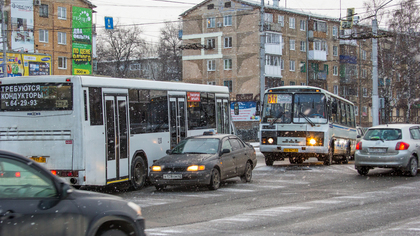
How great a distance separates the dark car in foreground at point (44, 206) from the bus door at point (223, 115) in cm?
1446

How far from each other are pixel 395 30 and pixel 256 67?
15.3 metres

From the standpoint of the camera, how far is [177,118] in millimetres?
→ 16375

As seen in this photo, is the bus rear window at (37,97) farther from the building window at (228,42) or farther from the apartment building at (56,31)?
the building window at (228,42)

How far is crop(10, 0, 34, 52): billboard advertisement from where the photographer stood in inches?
1999

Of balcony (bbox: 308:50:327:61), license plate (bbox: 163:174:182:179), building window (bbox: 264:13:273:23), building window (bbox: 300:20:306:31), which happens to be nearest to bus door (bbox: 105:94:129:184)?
license plate (bbox: 163:174:182:179)

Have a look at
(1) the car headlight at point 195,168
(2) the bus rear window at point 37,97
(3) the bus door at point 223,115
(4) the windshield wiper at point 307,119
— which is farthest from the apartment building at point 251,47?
(2) the bus rear window at point 37,97

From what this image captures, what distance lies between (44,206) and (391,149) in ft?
42.1

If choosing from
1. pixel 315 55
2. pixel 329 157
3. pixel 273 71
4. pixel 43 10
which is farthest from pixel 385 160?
pixel 315 55

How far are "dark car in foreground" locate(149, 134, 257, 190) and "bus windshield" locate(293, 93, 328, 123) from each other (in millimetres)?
5438

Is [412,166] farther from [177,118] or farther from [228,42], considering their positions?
[228,42]

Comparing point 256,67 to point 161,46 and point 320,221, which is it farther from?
point 320,221

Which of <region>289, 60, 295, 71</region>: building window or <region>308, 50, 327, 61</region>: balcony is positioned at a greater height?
<region>308, 50, 327, 61</region>: balcony

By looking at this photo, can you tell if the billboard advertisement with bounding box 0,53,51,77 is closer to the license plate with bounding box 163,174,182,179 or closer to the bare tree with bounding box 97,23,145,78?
the bare tree with bounding box 97,23,145,78

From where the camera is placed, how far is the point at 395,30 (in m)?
50.2
